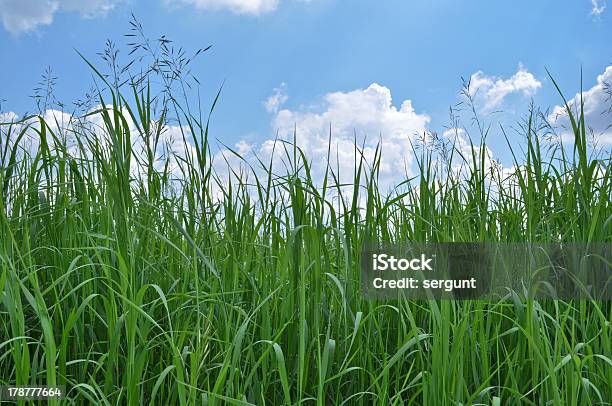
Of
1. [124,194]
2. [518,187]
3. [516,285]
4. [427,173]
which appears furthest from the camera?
[518,187]

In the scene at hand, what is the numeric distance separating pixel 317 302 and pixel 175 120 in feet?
2.88

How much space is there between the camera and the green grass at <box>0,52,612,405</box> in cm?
181

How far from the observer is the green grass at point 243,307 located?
181 centimetres

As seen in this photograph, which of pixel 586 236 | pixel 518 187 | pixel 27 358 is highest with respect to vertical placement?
pixel 518 187

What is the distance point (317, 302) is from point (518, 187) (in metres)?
1.45

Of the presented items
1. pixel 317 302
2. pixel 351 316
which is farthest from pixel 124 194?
pixel 351 316

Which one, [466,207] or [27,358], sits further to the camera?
[466,207]

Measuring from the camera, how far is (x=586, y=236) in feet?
8.05

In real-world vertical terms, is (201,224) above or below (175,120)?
below

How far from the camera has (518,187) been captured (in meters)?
2.95

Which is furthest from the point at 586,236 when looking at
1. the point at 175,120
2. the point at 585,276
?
the point at 175,120

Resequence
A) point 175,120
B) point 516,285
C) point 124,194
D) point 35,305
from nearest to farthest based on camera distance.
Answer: point 35,305
point 124,194
point 175,120
point 516,285

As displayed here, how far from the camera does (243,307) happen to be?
2156 millimetres

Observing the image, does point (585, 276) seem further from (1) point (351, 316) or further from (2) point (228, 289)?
(2) point (228, 289)
